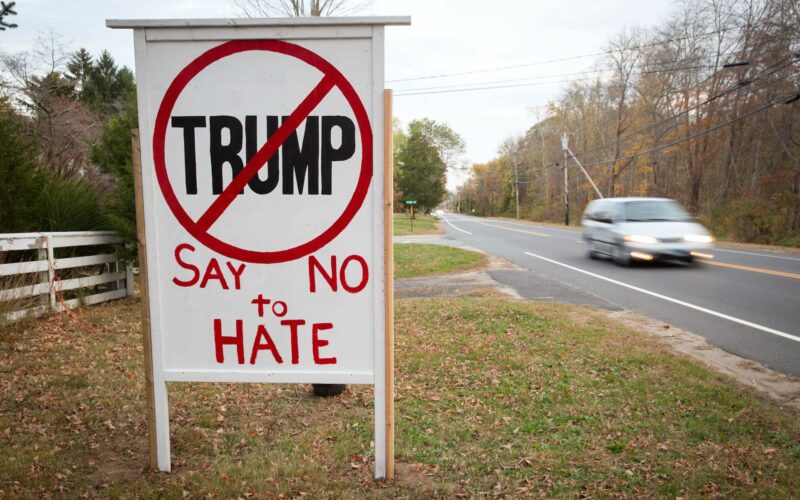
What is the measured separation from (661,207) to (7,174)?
15100mm

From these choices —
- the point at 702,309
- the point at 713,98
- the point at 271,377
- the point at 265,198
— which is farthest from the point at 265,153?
the point at 713,98

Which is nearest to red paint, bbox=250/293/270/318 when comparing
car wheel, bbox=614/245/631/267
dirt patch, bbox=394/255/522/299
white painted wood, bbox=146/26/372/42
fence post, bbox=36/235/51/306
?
white painted wood, bbox=146/26/372/42

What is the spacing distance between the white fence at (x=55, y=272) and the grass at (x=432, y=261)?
6.80 m

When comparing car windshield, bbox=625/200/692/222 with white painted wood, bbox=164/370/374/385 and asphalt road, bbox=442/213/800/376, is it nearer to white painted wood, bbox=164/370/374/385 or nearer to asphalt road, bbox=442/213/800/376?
asphalt road, bbox=442/213/800/376

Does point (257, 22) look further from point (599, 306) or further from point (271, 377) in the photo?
point (599, 306)

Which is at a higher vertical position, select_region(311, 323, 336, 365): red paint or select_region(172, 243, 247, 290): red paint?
select_region(172, 243, 247, 290): red paint

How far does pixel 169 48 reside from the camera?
112 inches

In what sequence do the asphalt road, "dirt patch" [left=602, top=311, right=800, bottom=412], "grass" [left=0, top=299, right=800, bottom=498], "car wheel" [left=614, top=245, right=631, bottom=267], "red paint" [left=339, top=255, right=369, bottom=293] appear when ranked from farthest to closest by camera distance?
"car wheel" [left=614, top=245, right=631, bottom=267]
the asphalt road
"dirt patch" [left=602, top=311, right=800, bottom=412]
"grass" [left=0, top=299, right=800, bottom=498]
"red paint" [left=339, top=255, right=369, bottom=293]

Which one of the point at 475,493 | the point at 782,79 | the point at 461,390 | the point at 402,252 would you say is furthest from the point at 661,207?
the point at 782,79

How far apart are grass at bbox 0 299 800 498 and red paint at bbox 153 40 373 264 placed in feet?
4.69

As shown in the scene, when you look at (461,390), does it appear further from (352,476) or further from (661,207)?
(661,207)

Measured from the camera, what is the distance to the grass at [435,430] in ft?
9.98

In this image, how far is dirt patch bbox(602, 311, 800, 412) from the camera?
4.64 m

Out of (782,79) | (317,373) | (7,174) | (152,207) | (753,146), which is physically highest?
(782,79)
